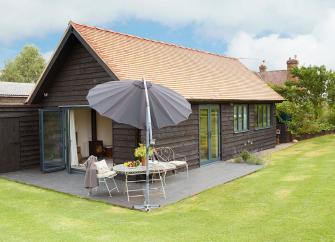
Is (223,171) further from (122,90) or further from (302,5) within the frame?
(302,5)

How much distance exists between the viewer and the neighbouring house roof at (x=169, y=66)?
482 inches

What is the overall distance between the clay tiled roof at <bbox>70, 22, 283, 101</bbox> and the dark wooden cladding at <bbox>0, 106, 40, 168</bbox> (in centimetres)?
419

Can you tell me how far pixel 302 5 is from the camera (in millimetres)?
15266

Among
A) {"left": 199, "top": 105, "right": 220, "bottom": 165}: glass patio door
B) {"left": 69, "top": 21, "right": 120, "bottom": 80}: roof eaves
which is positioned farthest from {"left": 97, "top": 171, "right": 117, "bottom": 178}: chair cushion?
{"left": 199, "top": 105, "right": 220, "bottom": 165}: glass patio door

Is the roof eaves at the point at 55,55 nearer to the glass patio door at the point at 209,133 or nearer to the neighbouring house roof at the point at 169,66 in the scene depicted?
the neighbouring house roof at the point at 169,66

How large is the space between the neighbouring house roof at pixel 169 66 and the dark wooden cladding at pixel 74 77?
2.01ft

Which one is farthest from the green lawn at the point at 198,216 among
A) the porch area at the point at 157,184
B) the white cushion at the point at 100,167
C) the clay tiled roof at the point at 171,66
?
the clay tiled roof at the point at 171,66

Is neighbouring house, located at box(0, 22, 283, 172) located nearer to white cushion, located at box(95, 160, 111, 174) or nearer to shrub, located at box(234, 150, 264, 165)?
shrub, located at box(234, 150, 264, 165)

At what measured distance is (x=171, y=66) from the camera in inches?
586

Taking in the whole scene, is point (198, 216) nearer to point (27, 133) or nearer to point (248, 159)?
point (248, 159)

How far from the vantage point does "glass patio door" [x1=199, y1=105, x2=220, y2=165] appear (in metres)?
14.4

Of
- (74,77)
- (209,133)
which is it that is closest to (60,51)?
(74,77)

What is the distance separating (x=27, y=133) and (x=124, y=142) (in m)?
4.94

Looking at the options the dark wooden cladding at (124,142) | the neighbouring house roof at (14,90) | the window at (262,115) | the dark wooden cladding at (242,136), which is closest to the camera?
the dark wooden cladding at (124,142)
